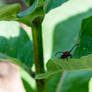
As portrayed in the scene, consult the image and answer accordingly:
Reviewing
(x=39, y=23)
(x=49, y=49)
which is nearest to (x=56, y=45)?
(x=49, y=49)

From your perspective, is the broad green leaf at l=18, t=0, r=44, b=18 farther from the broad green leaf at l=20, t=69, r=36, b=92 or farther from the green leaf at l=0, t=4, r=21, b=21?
the broad green leaf at l=20, t=69, r=36, b=92

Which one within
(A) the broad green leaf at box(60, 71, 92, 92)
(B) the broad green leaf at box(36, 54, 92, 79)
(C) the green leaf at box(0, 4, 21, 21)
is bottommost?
(A) the broad green leaf at box(60, 71, 92, 92)

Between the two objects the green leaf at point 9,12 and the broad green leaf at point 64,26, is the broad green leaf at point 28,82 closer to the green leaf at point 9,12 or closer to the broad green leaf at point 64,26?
the broad green leaf at point 64,26

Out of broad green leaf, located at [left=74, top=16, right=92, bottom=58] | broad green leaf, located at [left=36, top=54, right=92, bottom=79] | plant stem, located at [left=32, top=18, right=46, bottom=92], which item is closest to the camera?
broad green leaf, located at [left=36, top=54, right=92, bottom=79]

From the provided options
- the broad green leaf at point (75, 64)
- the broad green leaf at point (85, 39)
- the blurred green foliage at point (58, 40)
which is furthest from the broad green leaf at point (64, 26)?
the broad green leaf at point (75, 64)

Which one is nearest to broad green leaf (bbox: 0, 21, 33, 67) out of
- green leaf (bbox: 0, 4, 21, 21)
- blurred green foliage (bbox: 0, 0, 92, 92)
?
blurred green foliage (bbox: 0, 0, 92, 92)

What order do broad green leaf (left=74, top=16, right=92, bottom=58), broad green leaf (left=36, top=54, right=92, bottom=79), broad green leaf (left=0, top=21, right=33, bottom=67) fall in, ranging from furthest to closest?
broad green leaf (left=0, top=21, right=33, bottom=67), broad green leaf (left=74, top=16, right=92, bottom=58), broad green leaf (left=36, top=54, right=92, bottom=79)

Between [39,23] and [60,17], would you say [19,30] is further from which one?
[39,23]

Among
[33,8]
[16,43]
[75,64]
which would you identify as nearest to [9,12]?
[33,8]
